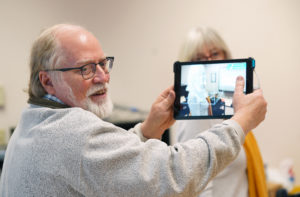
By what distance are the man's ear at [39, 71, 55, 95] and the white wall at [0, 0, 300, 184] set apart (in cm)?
142

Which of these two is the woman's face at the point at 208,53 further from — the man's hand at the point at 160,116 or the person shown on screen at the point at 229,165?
the man's hand at the point at 160,116

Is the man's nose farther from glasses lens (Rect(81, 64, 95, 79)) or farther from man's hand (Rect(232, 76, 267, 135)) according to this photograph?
man's hand (Rect(232, 76, 267, 135))

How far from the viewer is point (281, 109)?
269 centimetres

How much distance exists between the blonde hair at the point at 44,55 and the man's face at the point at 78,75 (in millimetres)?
19

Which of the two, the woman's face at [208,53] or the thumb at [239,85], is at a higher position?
the woman's face at [208,53]

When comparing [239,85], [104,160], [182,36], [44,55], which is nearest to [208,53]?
[239,85]

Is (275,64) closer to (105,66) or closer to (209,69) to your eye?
(209,69)

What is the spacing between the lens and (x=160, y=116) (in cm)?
107

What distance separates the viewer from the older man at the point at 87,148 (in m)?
0.72

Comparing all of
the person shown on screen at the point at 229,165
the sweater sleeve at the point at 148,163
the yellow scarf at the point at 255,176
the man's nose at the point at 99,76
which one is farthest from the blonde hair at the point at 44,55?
the yellow scarf at the point at 255,176

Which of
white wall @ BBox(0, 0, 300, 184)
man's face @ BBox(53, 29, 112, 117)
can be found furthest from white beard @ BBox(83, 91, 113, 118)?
white wall @ BBox(0, 0, 300, 184)

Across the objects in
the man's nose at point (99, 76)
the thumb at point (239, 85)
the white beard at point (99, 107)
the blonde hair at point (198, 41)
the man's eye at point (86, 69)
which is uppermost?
the blonde hair at point (198, 41)

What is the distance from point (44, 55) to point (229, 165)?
0.84m

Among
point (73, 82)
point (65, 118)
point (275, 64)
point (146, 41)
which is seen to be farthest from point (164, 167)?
point (275, 64)
